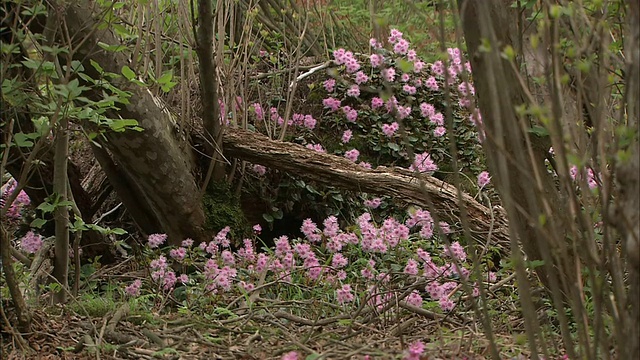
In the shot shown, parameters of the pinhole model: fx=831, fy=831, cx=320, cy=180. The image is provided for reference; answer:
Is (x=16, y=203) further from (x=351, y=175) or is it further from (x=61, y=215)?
(x=351, y=175)

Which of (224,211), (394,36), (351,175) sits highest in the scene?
(394,36)

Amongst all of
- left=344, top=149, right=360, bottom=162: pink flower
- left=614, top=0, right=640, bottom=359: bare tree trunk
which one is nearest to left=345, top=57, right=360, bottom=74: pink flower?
left=344, top=149, right=360, bottom=162: pink flower

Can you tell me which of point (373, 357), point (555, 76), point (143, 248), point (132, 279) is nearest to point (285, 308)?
point (373, 357)

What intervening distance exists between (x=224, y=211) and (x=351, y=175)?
0.85 metres

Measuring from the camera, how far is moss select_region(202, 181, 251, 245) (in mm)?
5191

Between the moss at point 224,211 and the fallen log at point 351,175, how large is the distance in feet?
0.87

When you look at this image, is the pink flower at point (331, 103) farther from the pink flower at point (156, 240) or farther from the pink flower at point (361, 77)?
the pink flower at point (156, 240)

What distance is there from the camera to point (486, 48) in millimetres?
1666

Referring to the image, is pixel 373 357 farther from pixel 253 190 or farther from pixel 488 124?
pixel 253 190

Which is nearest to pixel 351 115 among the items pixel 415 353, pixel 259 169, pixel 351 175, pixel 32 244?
pixel 259 169

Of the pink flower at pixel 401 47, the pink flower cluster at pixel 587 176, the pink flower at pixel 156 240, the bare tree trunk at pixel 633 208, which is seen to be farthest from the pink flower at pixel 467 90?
the pink flower at pixel 156 240

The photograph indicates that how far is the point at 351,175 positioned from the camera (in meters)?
5.05

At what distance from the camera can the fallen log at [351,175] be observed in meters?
4.76

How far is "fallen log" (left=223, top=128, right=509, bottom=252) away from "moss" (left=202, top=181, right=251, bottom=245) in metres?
0.26
